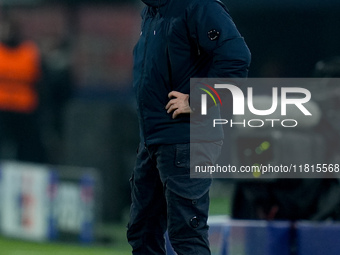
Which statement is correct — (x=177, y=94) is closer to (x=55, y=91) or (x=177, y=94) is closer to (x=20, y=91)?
(x=55, y=91)

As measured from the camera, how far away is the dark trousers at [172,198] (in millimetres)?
Result: 3920

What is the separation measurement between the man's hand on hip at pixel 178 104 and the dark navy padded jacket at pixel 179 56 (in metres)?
0.04

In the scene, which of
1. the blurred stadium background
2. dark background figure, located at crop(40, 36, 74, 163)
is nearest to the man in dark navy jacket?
the blurred stadium background

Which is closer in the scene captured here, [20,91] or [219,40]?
[219,40]

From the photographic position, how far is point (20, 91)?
9352 mm

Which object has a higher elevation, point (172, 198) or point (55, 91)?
point (55, 91)

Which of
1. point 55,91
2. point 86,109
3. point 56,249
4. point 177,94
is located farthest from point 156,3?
point 55,91

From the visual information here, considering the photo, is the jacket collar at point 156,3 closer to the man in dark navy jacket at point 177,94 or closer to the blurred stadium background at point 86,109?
the man in dark navy jacket at point 177,94

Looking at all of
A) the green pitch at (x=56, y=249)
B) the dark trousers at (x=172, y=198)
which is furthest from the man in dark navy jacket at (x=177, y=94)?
the green pitch at (x=56, y=249)

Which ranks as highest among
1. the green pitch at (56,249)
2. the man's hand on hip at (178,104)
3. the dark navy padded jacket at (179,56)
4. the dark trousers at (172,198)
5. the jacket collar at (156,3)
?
the jacket collar at (156,3)

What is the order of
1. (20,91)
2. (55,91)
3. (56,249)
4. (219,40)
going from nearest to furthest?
(219,40) → (56,249) → (55,91) → (20,91)

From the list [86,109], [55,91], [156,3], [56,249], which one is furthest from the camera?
[55,91]

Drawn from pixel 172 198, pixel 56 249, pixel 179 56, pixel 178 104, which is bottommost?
pixel 56 249

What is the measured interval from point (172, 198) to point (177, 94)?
45 cm
